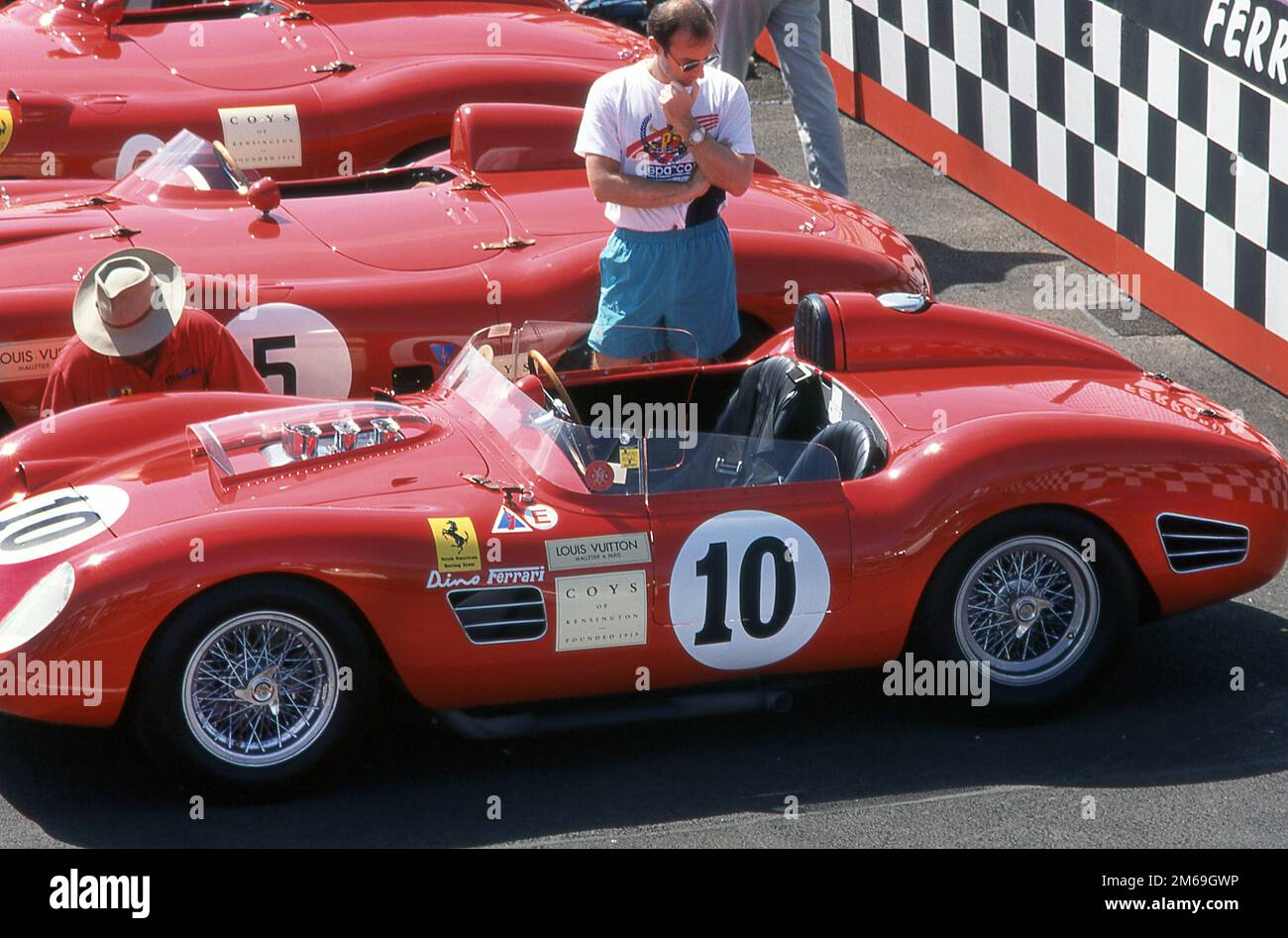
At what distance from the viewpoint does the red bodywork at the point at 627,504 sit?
4.46 meters

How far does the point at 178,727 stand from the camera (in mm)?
4461

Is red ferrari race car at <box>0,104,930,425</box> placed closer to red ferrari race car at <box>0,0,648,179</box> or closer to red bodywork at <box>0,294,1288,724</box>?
red ferrari race car at <box>0,0,648,179</box>

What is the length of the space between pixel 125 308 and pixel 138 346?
0.40 feet

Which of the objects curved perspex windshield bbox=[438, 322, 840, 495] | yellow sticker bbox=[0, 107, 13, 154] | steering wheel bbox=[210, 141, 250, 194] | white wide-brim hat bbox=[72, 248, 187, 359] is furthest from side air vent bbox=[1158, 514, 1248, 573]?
yellow sticker bbox=[0, 107, 13, 154]

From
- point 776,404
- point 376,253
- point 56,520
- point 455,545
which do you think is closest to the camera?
point 455,545

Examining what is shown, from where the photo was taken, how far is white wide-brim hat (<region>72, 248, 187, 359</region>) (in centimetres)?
559

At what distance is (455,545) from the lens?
15.1 feet

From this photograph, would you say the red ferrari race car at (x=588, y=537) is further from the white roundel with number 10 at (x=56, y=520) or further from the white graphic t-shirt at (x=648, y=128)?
the white graphic t-shirt at (x=648, y=128)

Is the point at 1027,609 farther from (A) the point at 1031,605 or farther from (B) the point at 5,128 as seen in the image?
(B) the point at 5,128

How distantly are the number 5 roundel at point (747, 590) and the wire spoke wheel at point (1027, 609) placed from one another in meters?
0.45

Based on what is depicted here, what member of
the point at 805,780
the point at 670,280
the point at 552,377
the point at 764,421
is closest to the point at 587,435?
the point at 552,377

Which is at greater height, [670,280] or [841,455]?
[670,280]

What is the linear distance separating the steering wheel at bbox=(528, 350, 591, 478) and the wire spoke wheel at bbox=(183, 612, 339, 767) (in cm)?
84
